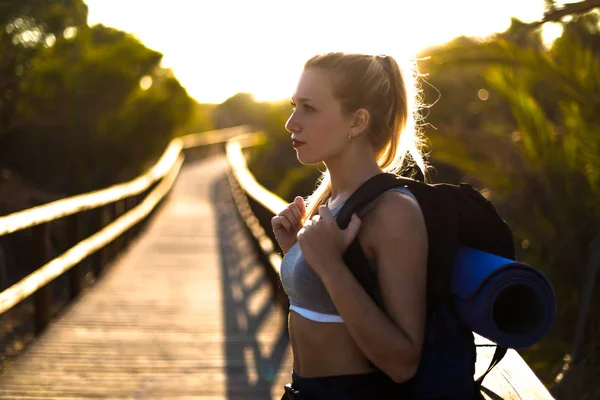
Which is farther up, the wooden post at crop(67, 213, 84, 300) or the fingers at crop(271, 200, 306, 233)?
the fingers at crop(271, 200, 306, 233)

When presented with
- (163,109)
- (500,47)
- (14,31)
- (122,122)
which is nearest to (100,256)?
(500,47)

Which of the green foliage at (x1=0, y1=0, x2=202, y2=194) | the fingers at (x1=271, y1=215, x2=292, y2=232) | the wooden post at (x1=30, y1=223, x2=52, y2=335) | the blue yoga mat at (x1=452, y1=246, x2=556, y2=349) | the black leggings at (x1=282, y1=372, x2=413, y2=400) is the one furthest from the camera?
the green foliage at (x1=0, y1=0, x2=202, y2=194)

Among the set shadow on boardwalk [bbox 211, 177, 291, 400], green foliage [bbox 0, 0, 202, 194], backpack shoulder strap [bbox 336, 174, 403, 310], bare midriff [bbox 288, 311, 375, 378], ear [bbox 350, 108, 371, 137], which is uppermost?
green foliage [bbox 0, 0, 202, 194]

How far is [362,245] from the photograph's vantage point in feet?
6.43

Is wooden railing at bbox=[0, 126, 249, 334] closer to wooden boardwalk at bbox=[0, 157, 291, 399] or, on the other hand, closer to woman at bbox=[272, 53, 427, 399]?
wooden boardwalk at bbox=[0, 157, 291, 399]

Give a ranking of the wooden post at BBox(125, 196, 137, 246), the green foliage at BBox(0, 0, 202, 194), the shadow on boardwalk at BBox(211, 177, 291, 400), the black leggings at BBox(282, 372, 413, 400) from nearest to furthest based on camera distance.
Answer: the black leggings at BBox(282, 372, 413, 400) < the shadow on boardwalk at BBox(211, 177, 291, 400) < the wooden post at BBox(125, 196, 137, 246) < the green foliage at BBox(0, 0, 202, 194)

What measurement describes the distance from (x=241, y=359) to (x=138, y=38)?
27.9m

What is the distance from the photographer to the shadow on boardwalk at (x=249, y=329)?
5383 mm

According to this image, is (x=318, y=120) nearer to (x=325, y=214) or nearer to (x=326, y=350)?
(x=325, y=214)

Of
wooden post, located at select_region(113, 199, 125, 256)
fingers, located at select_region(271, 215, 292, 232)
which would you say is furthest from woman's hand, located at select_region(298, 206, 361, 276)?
wooden post, located at select_region(113, 199, 125, 256)

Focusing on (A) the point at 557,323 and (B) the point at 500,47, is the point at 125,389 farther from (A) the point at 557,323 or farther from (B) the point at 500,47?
(B) the point at 500,47

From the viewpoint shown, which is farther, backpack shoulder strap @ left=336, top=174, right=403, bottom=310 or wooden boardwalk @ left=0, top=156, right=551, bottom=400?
wooden boardwalk @ left=0, top=156, right=551, bottom=400

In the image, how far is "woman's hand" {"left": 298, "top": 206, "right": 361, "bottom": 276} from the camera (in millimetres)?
1902

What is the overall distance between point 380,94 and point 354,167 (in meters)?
0.19
